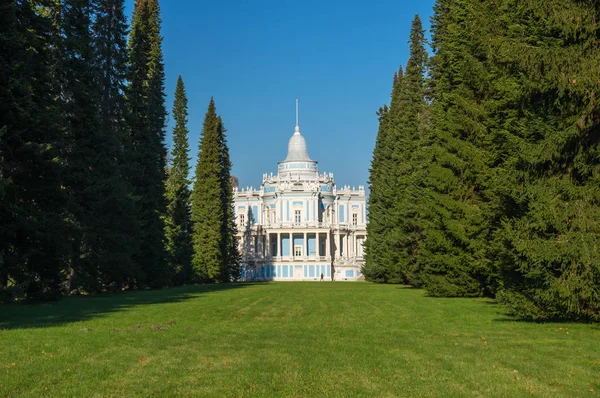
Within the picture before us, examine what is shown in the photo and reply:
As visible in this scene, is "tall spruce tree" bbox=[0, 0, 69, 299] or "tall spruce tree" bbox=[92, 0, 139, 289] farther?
"tall spruce tree" bbox=[92, 0, 139, 289]

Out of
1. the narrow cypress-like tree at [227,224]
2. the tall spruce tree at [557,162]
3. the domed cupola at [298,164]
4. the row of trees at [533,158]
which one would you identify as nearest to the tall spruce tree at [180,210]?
the narrow cypress-like tree at [227,224]

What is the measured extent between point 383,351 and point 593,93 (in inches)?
261

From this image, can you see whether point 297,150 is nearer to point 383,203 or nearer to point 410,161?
point 383,203

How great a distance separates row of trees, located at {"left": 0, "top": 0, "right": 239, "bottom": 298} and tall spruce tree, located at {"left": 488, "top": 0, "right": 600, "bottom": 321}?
12.7m

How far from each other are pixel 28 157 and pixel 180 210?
30629 millimetres

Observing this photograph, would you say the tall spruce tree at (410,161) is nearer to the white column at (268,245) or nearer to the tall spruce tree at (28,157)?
the tall spruce tree at (28,157)

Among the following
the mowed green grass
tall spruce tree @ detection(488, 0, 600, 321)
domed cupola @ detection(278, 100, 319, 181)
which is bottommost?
the mowed green grass

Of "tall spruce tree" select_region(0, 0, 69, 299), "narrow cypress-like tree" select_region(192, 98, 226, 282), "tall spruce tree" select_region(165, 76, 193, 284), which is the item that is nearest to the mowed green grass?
"tall spruce tree" select_region(0, 0, 69, 299)

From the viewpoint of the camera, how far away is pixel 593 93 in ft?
43.6

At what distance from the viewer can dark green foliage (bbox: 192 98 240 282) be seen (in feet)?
180

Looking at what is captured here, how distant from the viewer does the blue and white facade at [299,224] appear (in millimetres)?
82938

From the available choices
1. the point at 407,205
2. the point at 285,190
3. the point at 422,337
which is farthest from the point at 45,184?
the point at 285,190

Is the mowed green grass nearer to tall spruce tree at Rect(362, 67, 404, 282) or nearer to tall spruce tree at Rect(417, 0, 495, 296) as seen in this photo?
tall spruce tree at Rect(417, 0, 495, 296)

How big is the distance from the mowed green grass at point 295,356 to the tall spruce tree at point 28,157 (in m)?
4.04
